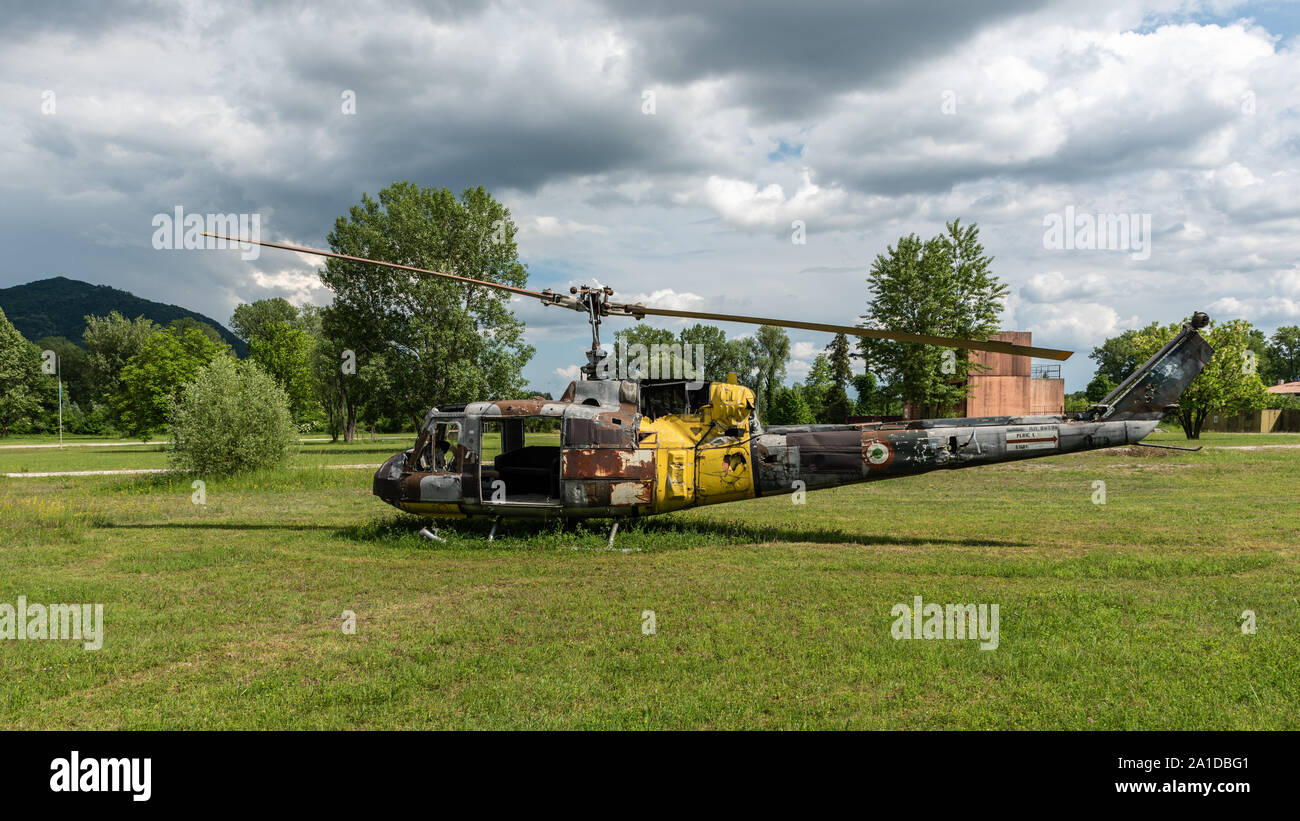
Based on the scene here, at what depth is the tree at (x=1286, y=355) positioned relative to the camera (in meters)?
120

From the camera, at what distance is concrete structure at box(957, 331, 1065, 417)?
53.9 m

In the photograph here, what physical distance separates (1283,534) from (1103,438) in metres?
5.32

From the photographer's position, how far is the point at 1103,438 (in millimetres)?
12914

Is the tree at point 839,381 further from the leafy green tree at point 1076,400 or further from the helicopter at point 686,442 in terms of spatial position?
the helicopter at point 686,442

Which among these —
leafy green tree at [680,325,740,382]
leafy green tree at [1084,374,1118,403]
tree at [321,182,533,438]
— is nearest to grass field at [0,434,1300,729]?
tree at [321,182,533,438]

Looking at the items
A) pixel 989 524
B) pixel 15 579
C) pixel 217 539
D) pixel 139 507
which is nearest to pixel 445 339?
pixel 139 507

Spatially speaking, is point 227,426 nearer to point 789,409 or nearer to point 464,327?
point 464,327

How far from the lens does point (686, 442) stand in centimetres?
1348

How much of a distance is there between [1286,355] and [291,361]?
17087 cm

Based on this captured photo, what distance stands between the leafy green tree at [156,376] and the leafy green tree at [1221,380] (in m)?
84.1

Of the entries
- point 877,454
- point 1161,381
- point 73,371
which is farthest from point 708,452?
point 73,371

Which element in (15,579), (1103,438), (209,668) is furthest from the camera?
(1103,438)

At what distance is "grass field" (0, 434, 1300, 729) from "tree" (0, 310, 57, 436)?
82.7 metres

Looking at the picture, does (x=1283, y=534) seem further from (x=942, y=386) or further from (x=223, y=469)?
(x=223, y=469)
